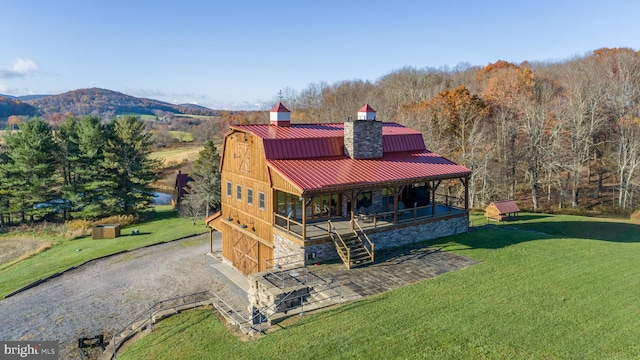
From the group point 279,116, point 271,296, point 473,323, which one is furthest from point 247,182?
point 473,323

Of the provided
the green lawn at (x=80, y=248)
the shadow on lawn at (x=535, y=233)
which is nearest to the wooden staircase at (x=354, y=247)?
the shadow on lawn at (x=535, y=233)

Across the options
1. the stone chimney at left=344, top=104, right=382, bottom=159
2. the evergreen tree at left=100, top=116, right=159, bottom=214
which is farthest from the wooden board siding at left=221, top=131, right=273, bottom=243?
the evergreen tree at left=100, top=116, right=159, bottom=214

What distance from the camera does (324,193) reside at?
1650 centimetres

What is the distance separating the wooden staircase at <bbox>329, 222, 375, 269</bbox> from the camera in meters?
15.9

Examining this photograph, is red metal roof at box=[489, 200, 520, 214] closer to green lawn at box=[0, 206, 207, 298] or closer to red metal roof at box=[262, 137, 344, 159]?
red metal roof at box=[262, 137, 344, 159]

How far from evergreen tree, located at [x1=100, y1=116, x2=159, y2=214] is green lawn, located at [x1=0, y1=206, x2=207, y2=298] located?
117 inches

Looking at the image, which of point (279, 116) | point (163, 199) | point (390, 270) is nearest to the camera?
point (390, 270)

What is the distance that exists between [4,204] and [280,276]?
114 feet

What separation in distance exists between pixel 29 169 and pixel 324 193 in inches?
1308

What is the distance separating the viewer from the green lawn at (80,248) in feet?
75.7

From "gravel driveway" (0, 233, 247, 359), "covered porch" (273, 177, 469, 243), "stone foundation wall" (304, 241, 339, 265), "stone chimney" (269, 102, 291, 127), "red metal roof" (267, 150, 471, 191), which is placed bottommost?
"gravel driveway" (0, 233, 247, 359)

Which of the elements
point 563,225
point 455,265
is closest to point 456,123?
point 563,225

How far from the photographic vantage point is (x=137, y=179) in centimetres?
3975

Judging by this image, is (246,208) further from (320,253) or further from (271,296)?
(271,296)
